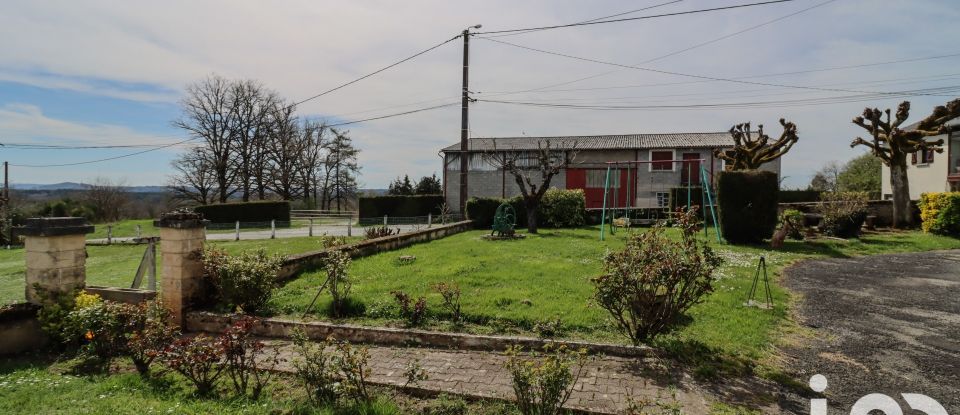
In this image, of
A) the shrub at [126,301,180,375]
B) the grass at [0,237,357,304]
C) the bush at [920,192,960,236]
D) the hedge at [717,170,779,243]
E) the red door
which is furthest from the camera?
the red door

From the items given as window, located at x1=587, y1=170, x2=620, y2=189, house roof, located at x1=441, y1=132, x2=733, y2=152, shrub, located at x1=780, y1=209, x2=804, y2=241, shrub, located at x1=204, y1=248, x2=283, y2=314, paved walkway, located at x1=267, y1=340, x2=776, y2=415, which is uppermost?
house roof, located at x1=441, y1=132, x2=733, y2=152

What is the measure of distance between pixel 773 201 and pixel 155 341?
14.0 meters

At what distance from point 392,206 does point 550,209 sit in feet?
46.7

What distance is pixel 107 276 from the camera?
1162 centimetres

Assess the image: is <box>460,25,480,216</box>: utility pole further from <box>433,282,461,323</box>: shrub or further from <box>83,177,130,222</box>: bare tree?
<box>83,177,130,222</box>: bare tree

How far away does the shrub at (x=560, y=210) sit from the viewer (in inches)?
772

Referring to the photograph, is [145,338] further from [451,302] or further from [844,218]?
[844,218]

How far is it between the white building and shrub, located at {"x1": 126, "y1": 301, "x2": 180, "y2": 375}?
30.9 meters

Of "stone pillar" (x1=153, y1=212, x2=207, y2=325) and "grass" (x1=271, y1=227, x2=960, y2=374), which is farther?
"stone pillar" (x1=153, y1=212, x2=207, y2=325)

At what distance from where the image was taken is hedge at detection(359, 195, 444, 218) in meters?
30.8

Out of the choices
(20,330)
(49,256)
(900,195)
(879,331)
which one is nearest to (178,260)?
(49,256)

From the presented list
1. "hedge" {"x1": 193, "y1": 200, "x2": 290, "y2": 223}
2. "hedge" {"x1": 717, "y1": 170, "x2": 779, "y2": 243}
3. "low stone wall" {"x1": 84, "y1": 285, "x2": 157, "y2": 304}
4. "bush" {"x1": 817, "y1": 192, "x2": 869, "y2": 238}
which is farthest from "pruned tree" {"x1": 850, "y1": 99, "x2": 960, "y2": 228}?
"hedge" {"x1": 193, "y1": 200, "x2": 290, "y2": 223}

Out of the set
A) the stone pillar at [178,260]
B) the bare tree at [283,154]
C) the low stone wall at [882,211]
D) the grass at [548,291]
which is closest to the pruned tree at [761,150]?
the low stone wall at [882,211]

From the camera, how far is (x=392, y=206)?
31000mm
